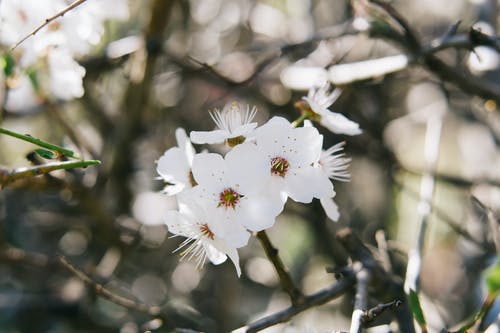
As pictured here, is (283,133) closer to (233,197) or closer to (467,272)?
(233,197)

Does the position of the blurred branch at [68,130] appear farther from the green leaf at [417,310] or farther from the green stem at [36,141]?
the green leaf at [417,310]

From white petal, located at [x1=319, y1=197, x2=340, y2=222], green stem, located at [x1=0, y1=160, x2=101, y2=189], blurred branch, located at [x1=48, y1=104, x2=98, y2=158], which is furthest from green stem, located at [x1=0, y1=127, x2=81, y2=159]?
blurred branch, located at [x1=48, y1=104, x2=98, y2=158]

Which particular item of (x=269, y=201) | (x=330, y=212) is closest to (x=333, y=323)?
(x=330, y=212)

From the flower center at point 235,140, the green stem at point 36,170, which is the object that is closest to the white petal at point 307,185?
the flower center at point 235,140

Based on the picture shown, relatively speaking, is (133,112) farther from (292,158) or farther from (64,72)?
(292,158)

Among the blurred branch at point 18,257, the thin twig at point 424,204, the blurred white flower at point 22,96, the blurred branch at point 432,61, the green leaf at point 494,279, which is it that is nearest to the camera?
the green leaf at point 494,279

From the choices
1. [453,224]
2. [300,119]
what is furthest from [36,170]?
[453,224]

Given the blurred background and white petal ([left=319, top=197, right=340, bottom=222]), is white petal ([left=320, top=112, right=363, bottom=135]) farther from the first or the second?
the blurred background
